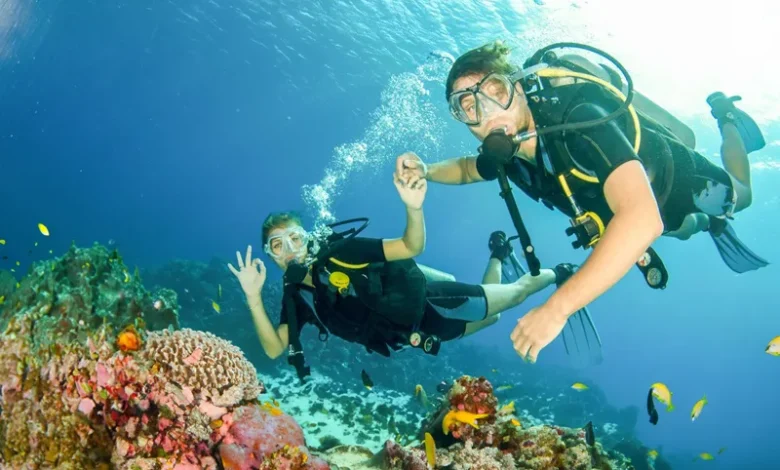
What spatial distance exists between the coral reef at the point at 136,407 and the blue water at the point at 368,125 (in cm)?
2237

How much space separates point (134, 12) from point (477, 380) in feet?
124

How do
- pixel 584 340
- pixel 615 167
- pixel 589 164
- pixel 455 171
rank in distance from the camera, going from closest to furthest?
pixel 615 167
pixel 589 164
pixel 455 171
pixel 584 340

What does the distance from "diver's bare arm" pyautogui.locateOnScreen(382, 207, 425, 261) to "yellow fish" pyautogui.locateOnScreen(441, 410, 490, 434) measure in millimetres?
1879

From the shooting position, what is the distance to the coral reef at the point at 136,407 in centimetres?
328

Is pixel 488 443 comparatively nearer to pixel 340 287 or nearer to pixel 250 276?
pixel 340 287

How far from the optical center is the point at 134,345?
382cm

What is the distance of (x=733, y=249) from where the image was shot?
569 cm

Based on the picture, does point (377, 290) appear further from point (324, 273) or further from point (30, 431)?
point (30, 431)

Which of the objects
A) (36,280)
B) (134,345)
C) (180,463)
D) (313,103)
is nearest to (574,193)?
(180,463)

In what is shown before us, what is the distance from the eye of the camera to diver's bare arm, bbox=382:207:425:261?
4.76 meters

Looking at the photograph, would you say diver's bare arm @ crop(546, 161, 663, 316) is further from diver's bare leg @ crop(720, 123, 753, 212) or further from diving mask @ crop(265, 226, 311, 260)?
diving mask @ crop(265, 226, 311, 260)

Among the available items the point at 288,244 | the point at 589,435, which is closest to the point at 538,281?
the point at 589,435

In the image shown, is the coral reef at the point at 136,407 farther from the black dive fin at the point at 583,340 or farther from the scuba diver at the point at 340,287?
the black dive fin at the point at 583,340

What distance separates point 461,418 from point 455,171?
9.52 ft
